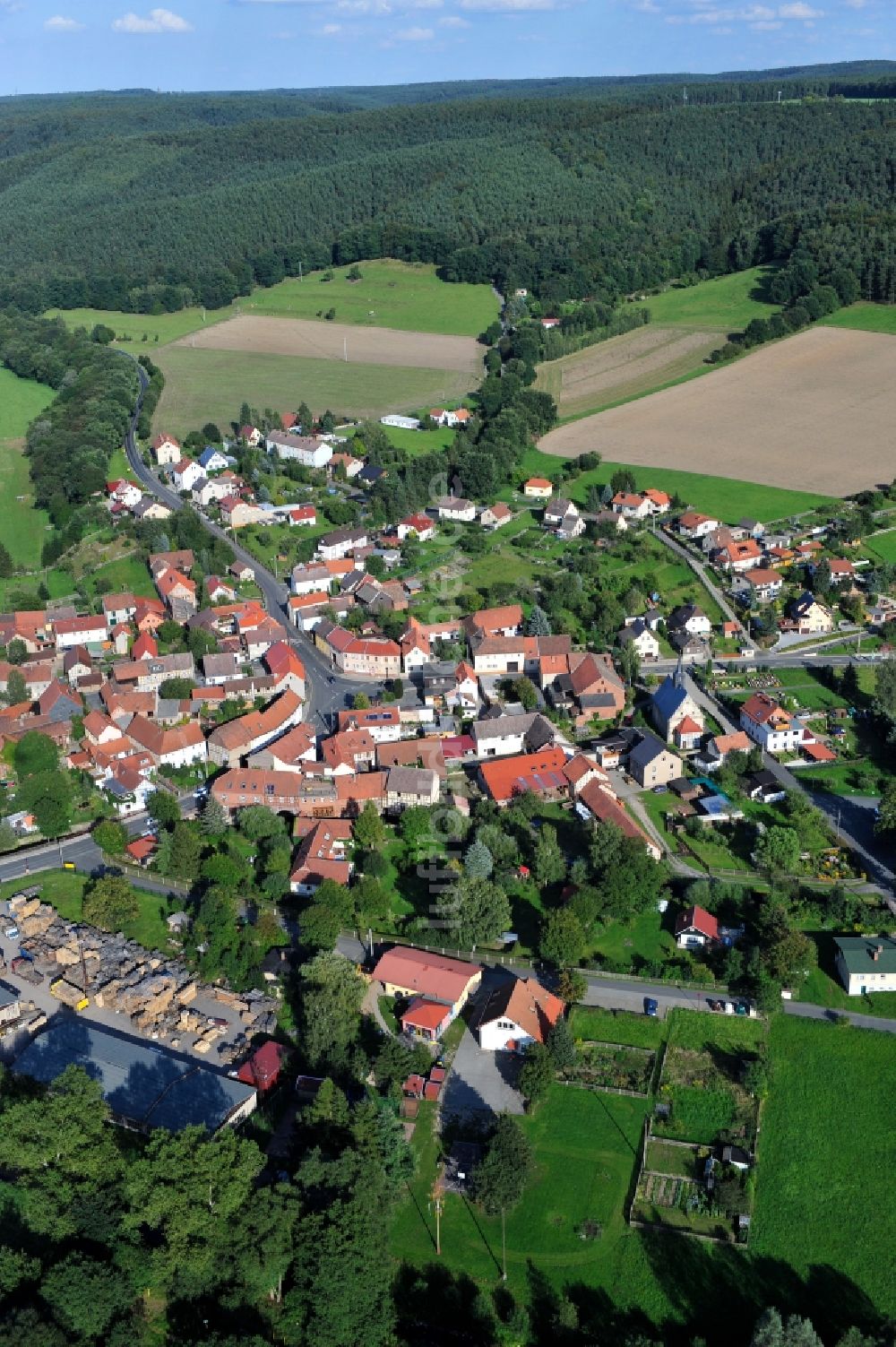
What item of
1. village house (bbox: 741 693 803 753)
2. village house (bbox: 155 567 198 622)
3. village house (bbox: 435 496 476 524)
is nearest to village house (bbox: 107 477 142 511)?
village house (bbox: 155 567 198 622)

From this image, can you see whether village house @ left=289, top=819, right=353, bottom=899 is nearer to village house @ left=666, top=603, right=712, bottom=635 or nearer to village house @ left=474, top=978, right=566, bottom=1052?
village house @ left=474, top=978, right=566, bottom=1052

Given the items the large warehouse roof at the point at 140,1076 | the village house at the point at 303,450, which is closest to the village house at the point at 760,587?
the village house at the point at 303,450

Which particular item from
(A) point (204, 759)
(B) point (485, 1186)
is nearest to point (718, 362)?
(A) point (204, 759)

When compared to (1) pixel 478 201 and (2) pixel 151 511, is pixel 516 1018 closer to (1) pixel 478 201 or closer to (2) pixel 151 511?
(2) pixel 151 511

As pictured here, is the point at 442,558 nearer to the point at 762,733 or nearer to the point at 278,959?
the point at 762,733

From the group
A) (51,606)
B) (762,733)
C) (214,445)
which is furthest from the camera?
(214,445)

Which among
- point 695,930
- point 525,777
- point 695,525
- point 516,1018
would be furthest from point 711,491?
point 516,1018
